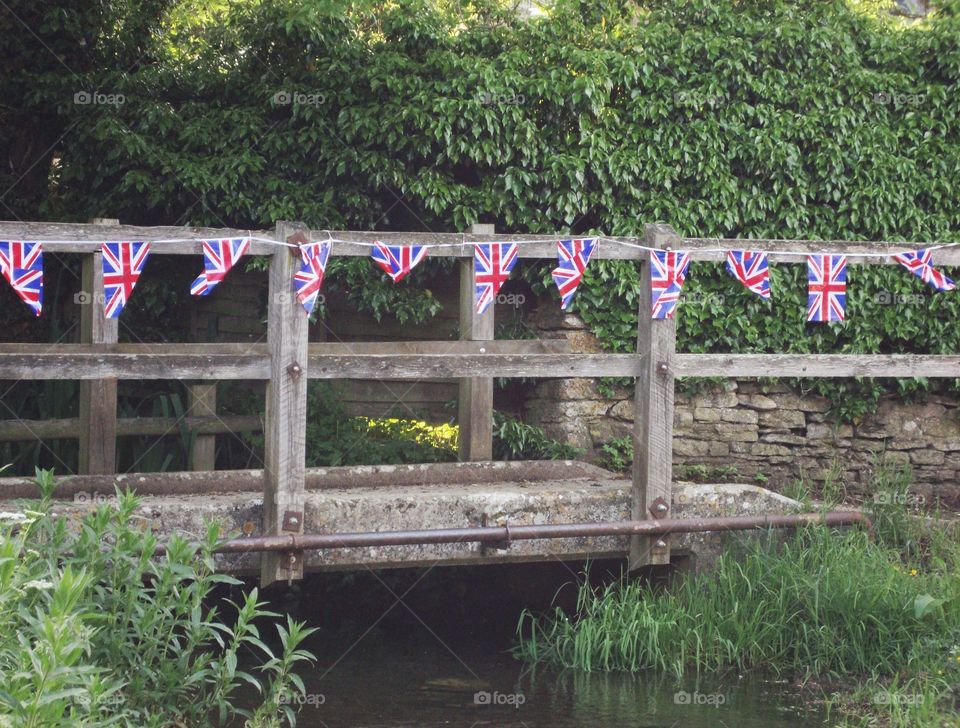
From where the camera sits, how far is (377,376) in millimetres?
5527

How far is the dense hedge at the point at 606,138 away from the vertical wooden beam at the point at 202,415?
147 cm

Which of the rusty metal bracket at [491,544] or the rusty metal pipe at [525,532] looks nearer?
the rusty metal pipe at [525,532]

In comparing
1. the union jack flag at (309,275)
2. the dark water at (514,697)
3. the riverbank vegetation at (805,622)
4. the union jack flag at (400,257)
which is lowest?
the dark water at (514,697)

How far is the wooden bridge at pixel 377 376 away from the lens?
532 centimetres

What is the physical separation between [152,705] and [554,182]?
500 centimetres

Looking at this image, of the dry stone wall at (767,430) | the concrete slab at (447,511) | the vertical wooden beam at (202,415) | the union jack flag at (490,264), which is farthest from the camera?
the dry stone wall at (767,430)

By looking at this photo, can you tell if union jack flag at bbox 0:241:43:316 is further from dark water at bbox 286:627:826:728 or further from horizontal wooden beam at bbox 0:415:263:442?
dark water at bbox 286:627:826:728

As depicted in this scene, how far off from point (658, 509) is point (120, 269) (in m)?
3.10

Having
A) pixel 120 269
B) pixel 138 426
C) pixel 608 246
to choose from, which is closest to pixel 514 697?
pixel 608 246

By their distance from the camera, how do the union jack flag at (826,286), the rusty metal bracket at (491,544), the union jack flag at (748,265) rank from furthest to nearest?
1. the union jack flag at (826,286)
2. the union jack flag at (748,265)
3. the rusty metal bracket at (491,544)

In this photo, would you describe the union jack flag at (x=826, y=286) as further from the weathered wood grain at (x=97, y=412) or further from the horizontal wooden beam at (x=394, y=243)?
the weathered wood grain at (x=97, y=412)

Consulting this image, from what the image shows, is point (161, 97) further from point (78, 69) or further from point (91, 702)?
point (91, 702)

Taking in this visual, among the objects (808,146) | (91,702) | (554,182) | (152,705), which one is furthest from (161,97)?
(91,702)

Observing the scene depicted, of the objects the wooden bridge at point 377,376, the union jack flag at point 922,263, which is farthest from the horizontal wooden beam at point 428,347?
the union jack flag at point 922,263
